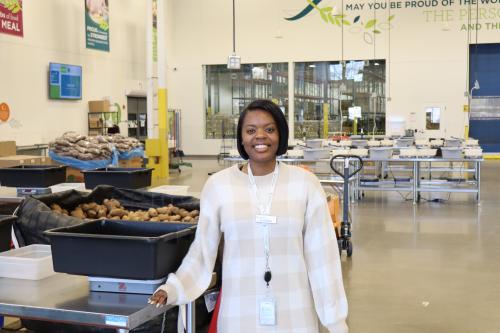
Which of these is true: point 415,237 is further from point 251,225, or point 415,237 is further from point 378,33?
point 378,33

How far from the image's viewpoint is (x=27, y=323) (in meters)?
3.40

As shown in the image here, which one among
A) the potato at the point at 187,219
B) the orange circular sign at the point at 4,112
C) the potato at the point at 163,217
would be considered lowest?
the potato at the point at 187,219

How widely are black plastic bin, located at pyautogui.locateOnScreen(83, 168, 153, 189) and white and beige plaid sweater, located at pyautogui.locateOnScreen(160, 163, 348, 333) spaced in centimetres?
246

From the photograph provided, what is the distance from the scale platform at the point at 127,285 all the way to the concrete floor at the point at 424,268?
270cm

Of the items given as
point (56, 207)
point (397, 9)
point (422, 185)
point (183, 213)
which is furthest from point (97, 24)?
point (183, 213)

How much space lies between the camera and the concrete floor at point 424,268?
4668mm

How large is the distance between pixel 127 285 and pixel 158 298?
0.51 ft

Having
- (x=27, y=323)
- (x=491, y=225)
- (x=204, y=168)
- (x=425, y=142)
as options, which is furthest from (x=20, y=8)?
(x=27, y=323)

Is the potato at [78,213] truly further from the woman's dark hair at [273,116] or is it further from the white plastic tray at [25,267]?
the woman's dark hair at [273,116]

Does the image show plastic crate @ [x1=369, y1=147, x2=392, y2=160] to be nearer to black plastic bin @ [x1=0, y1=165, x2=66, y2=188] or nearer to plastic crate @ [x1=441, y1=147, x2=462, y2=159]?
plastic crate @ [x1=441, y1=147, x2=462, y2=159]

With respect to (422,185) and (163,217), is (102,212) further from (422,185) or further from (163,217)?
(422,185)

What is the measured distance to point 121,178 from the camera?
14.9ft

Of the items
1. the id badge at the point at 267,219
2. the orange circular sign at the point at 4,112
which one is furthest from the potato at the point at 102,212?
the orange circular sign at the point at 4,112

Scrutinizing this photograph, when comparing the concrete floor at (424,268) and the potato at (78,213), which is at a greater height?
the potato at (78,213)
